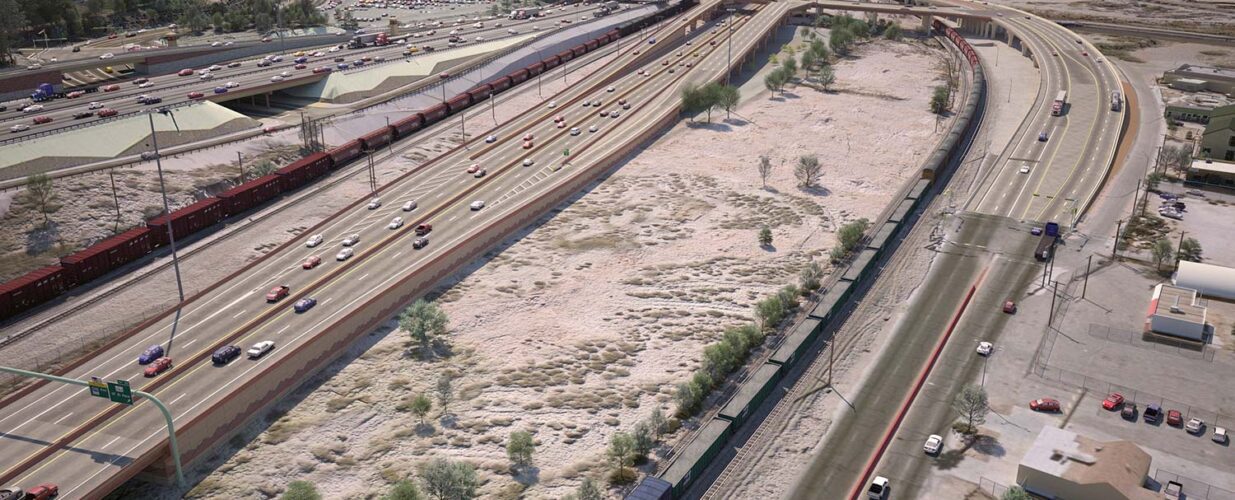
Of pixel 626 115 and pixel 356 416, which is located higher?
pixel 626 115

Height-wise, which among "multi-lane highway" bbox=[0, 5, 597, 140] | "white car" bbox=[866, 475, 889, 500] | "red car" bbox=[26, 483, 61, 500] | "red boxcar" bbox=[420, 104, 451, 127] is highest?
"multi-lane highway" bbox=[0, 5, 597, 140]

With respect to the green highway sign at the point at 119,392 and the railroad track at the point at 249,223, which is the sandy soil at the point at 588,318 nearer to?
the green highway sign at the point at 119,392

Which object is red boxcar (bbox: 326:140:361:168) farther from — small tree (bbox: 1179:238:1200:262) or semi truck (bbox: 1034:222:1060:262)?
small tree (bbox: 1179:238:1200:262)

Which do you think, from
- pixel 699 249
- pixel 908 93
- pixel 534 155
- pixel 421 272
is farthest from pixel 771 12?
pixel 421 272

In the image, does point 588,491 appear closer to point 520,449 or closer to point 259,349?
point 520,449

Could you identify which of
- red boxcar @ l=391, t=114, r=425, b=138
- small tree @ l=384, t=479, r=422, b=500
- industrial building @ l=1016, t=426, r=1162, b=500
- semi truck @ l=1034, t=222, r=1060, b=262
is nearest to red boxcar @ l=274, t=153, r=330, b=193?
red boxcar @ l=391, t=114, r=425, b=138

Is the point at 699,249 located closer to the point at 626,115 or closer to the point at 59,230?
the point at 626,115
